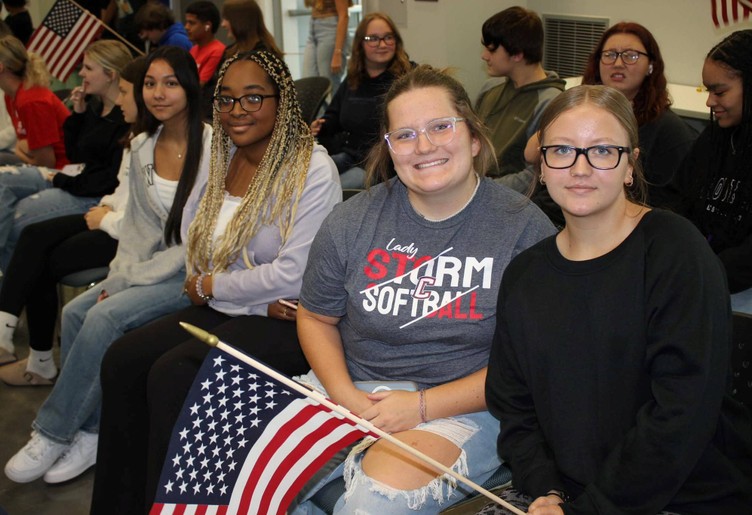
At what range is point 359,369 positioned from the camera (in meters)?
2.33

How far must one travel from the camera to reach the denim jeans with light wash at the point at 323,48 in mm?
6551

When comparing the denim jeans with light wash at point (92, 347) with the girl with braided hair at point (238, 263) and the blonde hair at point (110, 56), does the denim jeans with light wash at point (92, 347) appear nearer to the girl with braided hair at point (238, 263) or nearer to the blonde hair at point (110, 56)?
the girl with braided hair at point (238, 263)

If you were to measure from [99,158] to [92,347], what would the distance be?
1.43m

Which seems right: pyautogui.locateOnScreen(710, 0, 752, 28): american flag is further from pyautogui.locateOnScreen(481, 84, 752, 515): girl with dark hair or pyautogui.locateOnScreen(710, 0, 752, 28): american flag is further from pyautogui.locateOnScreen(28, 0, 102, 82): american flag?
pyautogui.locateOnScreen(28, 0, 102, 82): american flag

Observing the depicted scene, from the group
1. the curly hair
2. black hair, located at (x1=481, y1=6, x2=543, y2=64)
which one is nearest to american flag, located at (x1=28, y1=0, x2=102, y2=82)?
black hair, located at (x1=481, y1=6, x2=543, y2=64)

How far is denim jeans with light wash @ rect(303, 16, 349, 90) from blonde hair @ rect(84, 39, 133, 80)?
232 centimetres

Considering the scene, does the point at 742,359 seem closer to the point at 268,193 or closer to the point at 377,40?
the point at 268,193

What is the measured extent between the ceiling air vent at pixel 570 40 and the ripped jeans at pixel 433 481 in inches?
147

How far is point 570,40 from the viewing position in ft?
18.2

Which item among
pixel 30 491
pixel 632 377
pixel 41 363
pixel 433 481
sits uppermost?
pixel 632 377

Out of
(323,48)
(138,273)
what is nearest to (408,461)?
(138,273)

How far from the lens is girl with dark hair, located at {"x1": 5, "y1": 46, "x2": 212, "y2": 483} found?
10.3ft

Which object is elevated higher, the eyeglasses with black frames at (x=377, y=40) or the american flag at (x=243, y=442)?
the eyeglasses with black frames at (x=377, y=40)

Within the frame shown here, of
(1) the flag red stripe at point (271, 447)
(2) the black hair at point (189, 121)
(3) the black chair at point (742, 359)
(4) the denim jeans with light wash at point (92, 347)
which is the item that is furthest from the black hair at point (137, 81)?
(3) the black chair at point (742, 359)
